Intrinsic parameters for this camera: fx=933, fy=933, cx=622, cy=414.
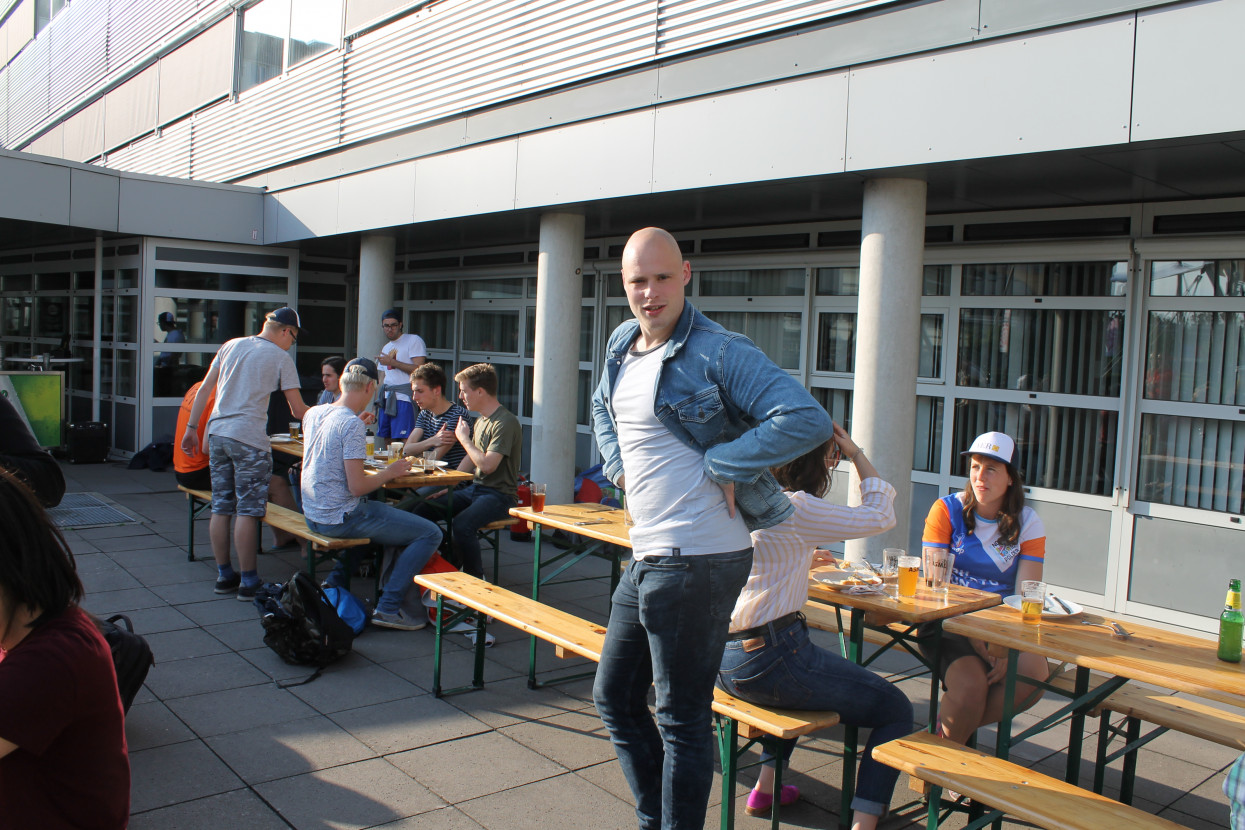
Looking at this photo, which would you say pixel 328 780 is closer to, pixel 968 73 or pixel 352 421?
pixel 352 421

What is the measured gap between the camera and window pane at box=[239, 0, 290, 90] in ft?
41.1

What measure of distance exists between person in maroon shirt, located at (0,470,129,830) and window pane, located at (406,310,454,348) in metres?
10.8

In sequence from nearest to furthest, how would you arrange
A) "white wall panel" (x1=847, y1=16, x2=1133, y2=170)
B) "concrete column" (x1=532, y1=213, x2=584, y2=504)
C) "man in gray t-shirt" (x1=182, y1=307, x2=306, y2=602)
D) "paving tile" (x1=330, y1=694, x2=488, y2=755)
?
"paving tile" (x1=330, y1=694, x2=488, y2=755), "white wall panel" (x1=847, y1=16, x2=1133, y2=170), "man in gray t-shirt" (x1=182, y1=307, x2=306, y2=602), "concrete column" (x1=532, y1=213, x2=584, y2=504)

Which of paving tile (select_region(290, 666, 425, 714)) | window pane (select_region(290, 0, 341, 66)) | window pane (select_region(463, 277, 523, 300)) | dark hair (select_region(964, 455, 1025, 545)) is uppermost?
window pane (select_region(290, 0, 341, 66))

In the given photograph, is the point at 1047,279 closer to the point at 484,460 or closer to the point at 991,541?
the point at 991,541

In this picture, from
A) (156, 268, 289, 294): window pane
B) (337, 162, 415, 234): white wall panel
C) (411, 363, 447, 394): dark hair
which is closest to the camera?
(411, 363, 447, 394): dark hair

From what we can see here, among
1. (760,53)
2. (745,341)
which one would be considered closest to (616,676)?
(745,341)

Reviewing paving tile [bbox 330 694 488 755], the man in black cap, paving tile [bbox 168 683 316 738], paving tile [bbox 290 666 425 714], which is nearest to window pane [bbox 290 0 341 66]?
the man in black cap

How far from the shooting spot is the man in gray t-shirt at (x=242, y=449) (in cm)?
612

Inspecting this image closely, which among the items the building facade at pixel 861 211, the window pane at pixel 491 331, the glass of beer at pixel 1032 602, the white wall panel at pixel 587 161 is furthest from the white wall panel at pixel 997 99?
the window pane at pixel 491 331

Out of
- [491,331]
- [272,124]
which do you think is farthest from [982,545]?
[272,124]

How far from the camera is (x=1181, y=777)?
4047 millimetres

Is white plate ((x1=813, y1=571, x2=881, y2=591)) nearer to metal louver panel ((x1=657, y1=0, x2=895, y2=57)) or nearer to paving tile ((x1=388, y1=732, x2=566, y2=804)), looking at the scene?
paving tile ((x1=388, y1=732, x2=566, y2=804))

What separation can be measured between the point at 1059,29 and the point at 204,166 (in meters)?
13.0
